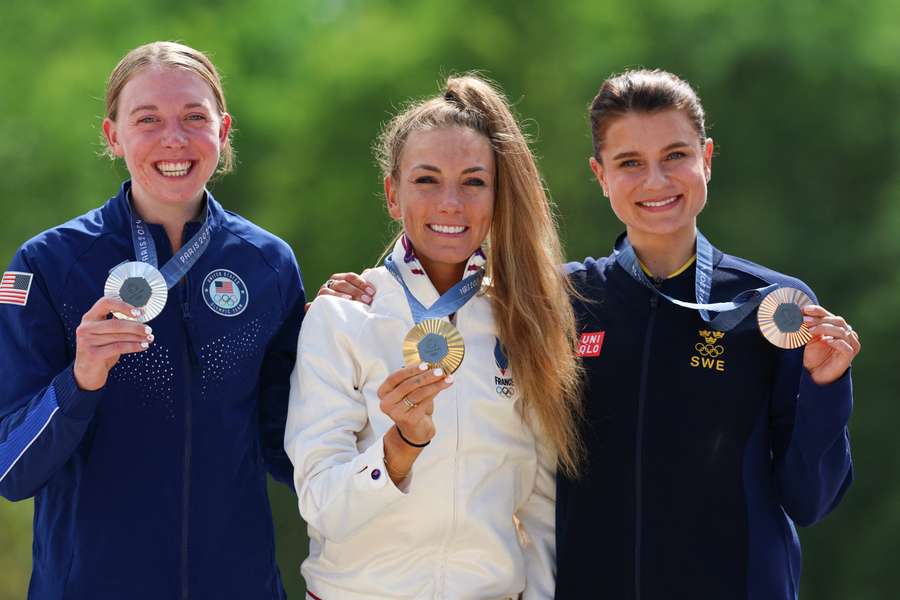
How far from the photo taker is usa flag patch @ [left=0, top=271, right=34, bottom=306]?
404 centimetres

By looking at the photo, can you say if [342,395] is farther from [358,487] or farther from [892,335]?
[892,335]

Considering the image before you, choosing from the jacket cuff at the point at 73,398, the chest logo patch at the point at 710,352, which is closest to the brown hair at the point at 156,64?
the jacket cuff at the point at 73,398

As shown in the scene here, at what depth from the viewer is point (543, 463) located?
4289 millimetres

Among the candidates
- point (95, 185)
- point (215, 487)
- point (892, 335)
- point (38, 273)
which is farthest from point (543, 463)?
point (95, 185)

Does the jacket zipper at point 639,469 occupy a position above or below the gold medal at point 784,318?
below

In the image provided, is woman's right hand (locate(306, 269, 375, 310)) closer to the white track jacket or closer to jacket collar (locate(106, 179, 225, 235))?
the white track jacket

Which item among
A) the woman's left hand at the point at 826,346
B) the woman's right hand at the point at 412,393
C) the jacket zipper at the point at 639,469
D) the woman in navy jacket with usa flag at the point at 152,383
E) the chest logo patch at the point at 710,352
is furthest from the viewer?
the chest logo patch at the point at 710,352

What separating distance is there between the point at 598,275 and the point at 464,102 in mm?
746

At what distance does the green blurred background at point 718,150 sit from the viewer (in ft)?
41.8

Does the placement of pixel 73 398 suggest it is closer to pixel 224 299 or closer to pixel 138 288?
pixel 138 288

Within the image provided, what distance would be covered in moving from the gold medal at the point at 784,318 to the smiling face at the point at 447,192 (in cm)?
94

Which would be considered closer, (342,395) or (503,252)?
(342,395)

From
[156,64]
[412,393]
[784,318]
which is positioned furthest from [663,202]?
[156,64]

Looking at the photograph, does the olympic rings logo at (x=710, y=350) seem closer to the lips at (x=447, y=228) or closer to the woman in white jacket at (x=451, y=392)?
the woman in white jacket at (x=451, y=392)
